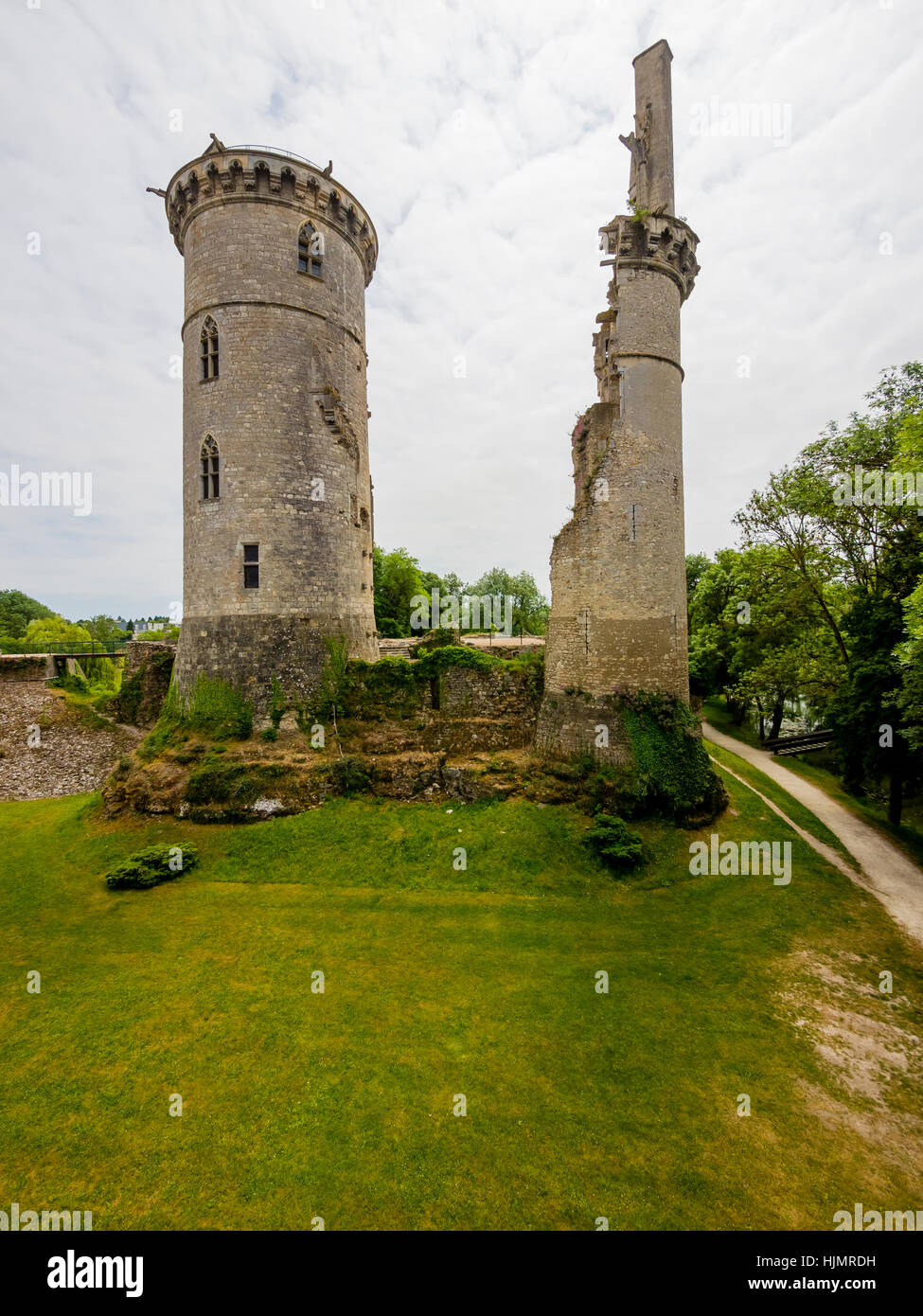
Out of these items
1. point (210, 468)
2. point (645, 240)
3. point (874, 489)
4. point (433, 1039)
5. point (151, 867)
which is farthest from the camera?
point (874, 489)

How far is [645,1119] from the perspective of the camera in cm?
779

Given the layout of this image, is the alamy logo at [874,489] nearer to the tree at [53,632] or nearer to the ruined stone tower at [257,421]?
the ruined stone tower at [257,421]

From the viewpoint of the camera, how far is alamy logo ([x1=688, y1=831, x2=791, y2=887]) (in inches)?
595

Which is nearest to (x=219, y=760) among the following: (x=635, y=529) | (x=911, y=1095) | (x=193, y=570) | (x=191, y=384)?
(x=193, y=570)

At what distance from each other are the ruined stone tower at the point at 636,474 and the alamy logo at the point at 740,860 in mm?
3959

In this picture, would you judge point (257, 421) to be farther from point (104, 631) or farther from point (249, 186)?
point (104, 631)

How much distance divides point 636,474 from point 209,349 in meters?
16.0

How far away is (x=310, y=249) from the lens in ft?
63.7

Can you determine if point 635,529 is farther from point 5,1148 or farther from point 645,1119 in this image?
point 5,1148

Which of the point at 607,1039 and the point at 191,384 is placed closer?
the point at 607,1039

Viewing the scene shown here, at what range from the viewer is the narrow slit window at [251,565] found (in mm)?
18703

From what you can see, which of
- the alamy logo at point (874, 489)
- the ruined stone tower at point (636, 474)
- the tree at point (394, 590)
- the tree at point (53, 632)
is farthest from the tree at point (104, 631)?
the alamy logo at point (874, 489)
